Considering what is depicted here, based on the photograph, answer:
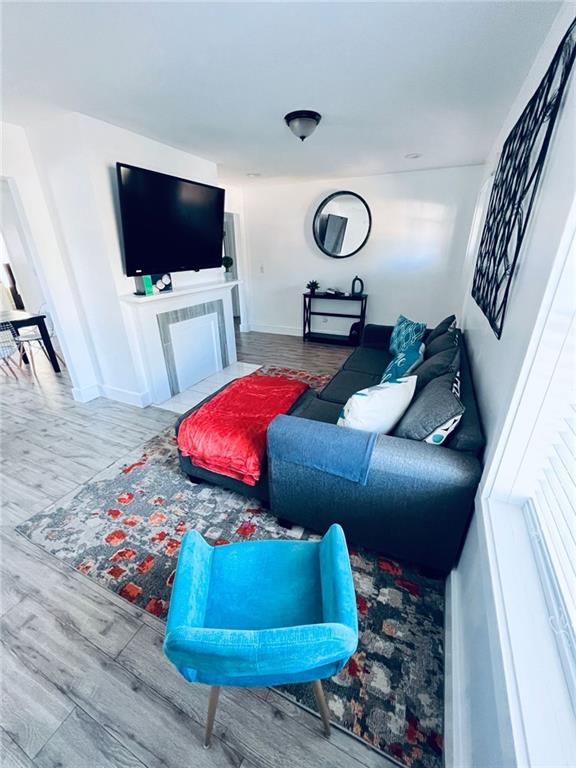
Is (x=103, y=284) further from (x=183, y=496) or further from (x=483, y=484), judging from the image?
(x=483, y=484)

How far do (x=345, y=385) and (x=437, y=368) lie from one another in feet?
2.79

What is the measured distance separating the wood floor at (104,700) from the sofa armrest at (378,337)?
9.35 ft

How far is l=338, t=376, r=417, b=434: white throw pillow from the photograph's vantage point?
150 centimetres

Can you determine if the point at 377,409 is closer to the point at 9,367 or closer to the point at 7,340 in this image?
the point at 7,340

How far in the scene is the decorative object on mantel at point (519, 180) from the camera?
109 centimetres

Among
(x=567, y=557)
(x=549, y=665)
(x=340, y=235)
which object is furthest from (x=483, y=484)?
(x=340, y=235)

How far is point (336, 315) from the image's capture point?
4.97 m

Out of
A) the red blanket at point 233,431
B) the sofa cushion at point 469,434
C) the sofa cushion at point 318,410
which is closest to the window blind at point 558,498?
the sofa cushion at point 469,434

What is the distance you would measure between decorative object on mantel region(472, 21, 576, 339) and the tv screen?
8.28ft

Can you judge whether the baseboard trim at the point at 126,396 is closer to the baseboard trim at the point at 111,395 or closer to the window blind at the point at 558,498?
the baseboard trim at the point at 111,395

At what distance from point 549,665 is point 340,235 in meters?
4.86

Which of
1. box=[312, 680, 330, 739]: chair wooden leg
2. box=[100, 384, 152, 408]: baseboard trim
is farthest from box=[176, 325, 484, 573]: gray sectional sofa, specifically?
box=[100, 384, 152, 408]: baseboard trim

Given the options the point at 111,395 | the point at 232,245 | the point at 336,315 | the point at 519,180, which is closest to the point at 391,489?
the point at 519,180

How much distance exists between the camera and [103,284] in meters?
2.76
